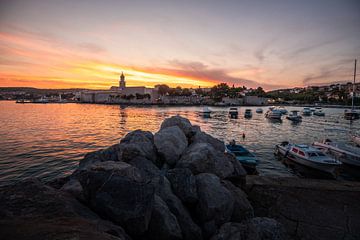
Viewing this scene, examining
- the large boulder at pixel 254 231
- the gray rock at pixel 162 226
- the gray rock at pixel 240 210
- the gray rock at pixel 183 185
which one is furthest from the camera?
the gray rock at pixel 240 210

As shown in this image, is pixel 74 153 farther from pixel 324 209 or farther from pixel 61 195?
pixel 324 209

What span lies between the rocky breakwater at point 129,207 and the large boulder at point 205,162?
0.26 ft

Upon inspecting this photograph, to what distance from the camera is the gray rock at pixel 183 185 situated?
559cm

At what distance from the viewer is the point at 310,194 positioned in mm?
8055

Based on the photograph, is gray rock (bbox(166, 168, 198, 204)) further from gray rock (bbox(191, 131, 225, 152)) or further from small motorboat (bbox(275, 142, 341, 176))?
small motorboat (bbox(275, 142, 341, 176))

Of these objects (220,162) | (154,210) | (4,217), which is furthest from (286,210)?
(4,217)

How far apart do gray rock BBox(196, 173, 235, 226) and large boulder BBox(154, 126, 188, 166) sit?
6.50 feet

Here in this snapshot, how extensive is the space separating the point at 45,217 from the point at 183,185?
3500 millimetres

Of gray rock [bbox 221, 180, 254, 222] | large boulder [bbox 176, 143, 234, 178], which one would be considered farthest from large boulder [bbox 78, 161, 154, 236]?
gray rock [bbox 221, 180, 254, 222]

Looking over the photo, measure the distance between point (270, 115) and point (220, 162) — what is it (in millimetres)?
55582

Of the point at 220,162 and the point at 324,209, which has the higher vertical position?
the point at 220,162

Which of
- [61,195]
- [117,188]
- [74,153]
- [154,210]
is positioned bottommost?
[74,153]

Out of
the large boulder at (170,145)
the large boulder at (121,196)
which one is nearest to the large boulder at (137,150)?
the large boulder at (170,145)

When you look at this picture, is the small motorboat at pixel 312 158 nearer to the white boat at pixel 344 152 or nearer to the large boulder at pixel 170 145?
the white boat at pixel 344 152
